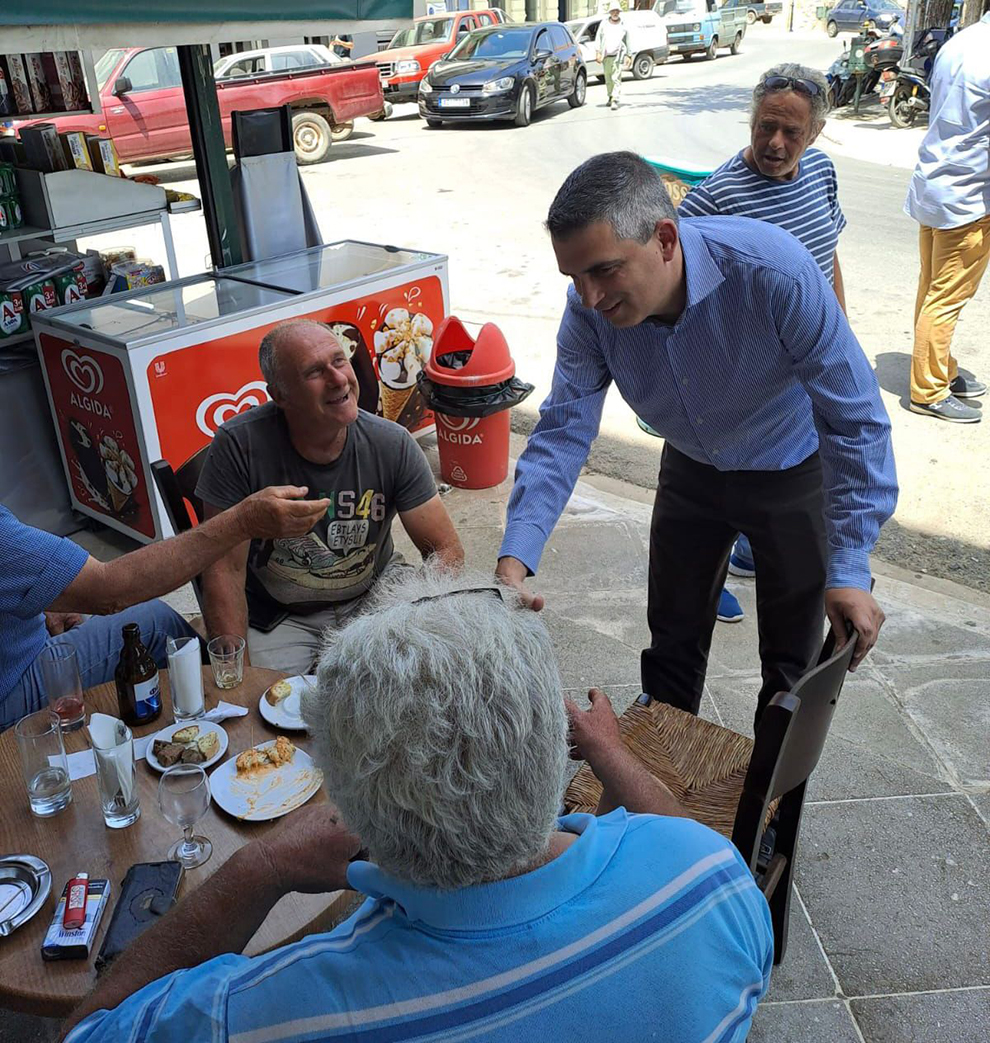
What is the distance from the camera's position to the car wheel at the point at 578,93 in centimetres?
1994

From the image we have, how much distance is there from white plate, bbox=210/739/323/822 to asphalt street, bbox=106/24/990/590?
3.43 metres

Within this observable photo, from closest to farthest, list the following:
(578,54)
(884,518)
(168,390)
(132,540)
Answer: (884,518)
(168,390)
(132,540)
(578,54)

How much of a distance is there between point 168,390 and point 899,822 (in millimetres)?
3435

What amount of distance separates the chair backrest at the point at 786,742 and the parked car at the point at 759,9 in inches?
1286

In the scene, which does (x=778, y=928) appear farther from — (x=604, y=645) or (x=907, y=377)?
(x=907, y=377)

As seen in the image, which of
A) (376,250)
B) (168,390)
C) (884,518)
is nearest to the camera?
(884,518)

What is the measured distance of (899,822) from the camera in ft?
9.98

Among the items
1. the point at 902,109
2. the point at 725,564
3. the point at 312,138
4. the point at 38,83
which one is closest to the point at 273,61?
the point at 312,138

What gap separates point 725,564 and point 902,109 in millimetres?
16374

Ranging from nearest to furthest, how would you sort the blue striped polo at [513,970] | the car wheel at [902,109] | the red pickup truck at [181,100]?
the blue striped polo at [513,970] → the red pickup truck at [181,100] → the car wheel at [902,109]

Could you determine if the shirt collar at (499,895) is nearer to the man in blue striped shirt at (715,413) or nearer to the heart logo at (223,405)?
the man in blue striped shirt at (715,413)

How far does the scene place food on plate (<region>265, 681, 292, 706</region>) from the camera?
2359 mm

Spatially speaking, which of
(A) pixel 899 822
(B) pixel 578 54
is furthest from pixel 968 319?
(B) pixel 578 54

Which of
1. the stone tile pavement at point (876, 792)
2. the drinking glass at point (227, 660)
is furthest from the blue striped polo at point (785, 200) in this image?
the drinking glass at point (227, 660)
